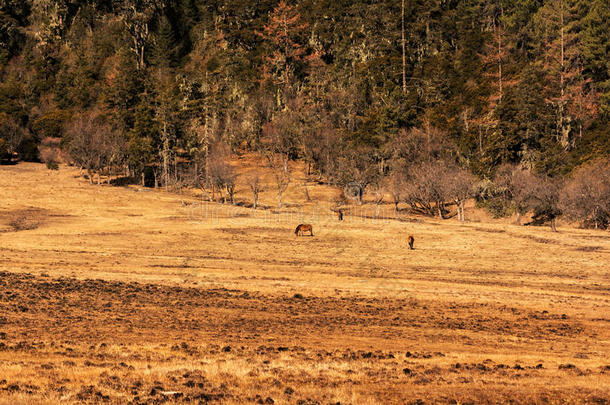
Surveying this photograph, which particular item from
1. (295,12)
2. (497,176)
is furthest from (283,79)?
(497,176)

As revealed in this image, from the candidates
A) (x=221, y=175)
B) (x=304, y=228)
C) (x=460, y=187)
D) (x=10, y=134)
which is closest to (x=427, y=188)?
(x=460, y=187)

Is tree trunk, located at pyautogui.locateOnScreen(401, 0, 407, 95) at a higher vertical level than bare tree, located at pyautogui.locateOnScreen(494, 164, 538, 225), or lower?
higher

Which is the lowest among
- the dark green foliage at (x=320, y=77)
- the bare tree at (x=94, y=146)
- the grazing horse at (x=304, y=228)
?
the grazing horse at (x=304, y=228)

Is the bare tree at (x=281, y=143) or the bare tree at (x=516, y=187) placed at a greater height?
the bare tree at (x=281, y=143)

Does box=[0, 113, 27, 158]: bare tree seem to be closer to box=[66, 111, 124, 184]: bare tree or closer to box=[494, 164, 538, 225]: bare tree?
box=[66, 111, 124, 184]: bare tree

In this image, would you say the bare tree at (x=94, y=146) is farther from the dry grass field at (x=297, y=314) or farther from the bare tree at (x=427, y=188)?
the bare tree at (x=427, y=188)

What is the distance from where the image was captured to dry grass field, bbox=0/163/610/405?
13.9 meters

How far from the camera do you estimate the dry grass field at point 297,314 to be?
13.9 meters

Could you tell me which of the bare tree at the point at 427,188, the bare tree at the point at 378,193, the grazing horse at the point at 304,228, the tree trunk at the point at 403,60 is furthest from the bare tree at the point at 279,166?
the grazing horse at the point at 304,228

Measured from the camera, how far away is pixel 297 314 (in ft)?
80.9

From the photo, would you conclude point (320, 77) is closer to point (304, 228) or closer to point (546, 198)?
point (546, 198)

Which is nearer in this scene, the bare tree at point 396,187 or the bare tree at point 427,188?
the bare tree at point 427,188

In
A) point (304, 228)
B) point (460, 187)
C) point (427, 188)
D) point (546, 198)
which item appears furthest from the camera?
point (427, 188)

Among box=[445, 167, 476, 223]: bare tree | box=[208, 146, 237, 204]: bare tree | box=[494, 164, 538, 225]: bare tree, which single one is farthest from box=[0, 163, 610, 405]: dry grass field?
box=[208, 146, 237, 204]: bare tree
